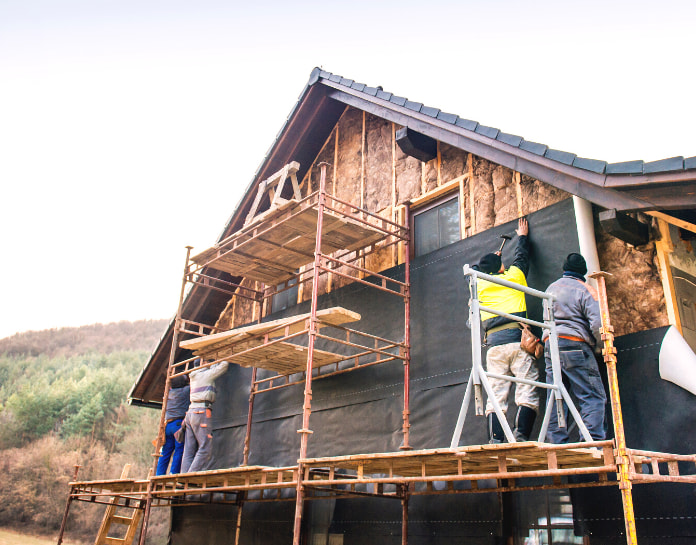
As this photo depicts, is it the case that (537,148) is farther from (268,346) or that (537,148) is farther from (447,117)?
(268,346)

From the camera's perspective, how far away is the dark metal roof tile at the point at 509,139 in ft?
24.1

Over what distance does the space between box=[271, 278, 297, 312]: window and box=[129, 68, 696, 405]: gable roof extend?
1795mm

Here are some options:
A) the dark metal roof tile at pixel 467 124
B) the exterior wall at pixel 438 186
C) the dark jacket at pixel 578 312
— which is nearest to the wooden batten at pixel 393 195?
the exterior wall at pixel 438 186

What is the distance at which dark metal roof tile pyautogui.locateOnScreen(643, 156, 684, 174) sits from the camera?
18.5 feet

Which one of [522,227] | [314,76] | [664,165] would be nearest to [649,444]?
[664,165]

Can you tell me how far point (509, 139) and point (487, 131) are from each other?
426mm

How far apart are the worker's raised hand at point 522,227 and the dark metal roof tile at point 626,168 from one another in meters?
1.63

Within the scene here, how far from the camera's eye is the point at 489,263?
7.17m

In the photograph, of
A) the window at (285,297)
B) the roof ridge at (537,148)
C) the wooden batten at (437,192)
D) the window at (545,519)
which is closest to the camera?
the roof ridge at (537,148)

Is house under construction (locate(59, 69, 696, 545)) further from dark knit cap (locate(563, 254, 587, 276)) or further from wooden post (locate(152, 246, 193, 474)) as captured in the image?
dark knit cap (locate(563, 254, 587, 276))

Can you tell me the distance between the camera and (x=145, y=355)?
160ft

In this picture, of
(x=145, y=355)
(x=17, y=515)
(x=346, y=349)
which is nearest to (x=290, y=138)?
(x=346, y=349)

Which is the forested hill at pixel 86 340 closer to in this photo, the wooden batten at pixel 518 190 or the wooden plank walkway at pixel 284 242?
the wooden plank walkway at pixel 284 242

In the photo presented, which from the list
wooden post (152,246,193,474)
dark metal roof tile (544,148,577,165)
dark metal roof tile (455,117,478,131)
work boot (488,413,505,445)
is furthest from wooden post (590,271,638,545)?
wooden post (152,246,193,474)
